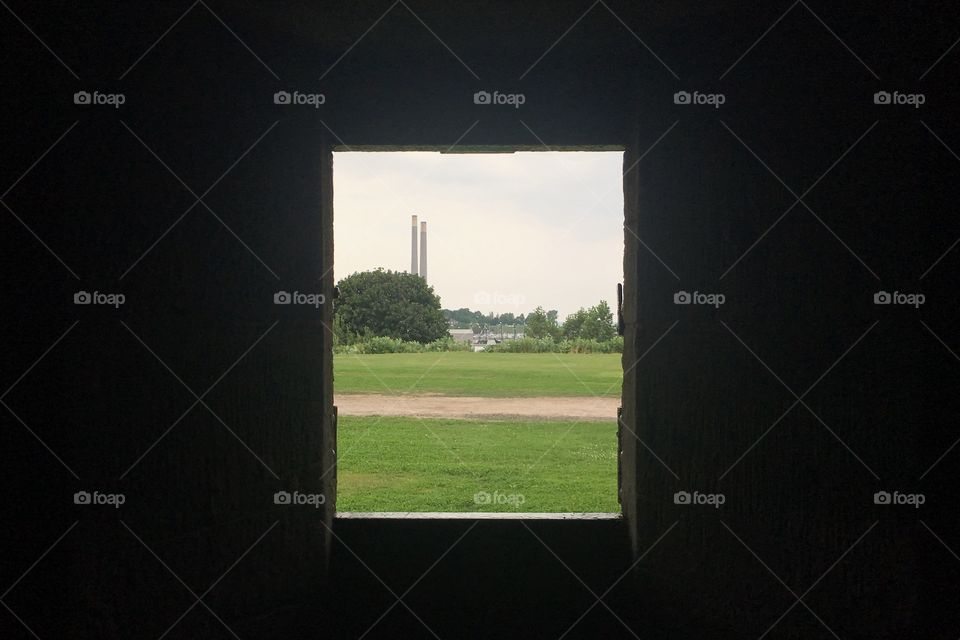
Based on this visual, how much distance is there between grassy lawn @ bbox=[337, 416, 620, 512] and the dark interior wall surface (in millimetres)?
3220

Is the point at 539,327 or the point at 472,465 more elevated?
the point at 539,327

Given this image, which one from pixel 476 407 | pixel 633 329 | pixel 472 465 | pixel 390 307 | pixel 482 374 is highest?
pixel 390 307

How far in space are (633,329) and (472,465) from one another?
860cm

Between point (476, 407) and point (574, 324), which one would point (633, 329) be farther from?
point (574, 324)

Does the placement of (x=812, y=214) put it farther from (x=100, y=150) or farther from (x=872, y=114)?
(x=100, y=150)

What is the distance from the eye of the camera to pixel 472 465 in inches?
425

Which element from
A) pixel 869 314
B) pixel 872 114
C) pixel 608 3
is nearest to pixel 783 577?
pixel 869 314

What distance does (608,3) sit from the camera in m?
2.32

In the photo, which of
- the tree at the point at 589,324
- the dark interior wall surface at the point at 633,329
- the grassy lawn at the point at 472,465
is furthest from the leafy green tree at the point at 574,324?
the dark interior wall surface at the point at 633,329

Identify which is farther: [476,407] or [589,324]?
[589,324]

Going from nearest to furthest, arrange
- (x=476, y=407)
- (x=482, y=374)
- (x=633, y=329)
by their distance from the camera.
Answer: (x=633, y=329) → (x=476, y=407) → (x=482, y=374)

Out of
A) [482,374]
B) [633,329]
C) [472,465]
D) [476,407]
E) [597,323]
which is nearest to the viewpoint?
[633,329]

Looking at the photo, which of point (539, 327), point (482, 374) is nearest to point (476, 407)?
point (482, 374)

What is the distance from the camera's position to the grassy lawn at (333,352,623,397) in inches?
851
